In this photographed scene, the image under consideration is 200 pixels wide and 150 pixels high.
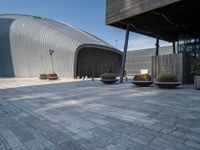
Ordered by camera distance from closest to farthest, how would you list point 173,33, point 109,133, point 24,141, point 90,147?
point 90,147 < point 24,141 < point 109,133 < point 173,33

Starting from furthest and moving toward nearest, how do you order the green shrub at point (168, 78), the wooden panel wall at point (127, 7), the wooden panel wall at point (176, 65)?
the wooden panel wall at point (176, 65) < the wooden panel wall at point (127, 7) < the green shrub at point (168, 78)

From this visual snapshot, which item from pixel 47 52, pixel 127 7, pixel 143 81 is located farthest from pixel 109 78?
pixel 47 52

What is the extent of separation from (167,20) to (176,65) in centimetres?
332

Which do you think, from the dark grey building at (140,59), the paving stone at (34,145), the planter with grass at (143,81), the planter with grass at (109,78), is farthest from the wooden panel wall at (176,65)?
the dark grey building at (140,59)

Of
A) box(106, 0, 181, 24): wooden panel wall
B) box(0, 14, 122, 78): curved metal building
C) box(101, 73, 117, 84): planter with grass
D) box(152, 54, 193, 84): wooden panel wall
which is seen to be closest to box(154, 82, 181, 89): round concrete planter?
box(152, 54, 193, 84): wooden panel wall

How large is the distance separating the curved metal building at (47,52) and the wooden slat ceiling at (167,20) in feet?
35.5

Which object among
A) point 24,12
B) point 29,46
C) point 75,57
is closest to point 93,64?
point 75,57

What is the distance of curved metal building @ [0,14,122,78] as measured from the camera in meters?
23.1

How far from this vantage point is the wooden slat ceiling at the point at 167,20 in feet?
31.2

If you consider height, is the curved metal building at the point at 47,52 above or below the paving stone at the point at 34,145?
above

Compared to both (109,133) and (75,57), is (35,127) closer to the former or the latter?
(109,133)

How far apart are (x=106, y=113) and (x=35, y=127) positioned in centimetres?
174

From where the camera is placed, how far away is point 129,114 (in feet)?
13.7

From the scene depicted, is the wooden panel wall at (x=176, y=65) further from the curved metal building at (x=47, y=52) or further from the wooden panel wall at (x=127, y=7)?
the curved metal building at (x=47, y=52)
